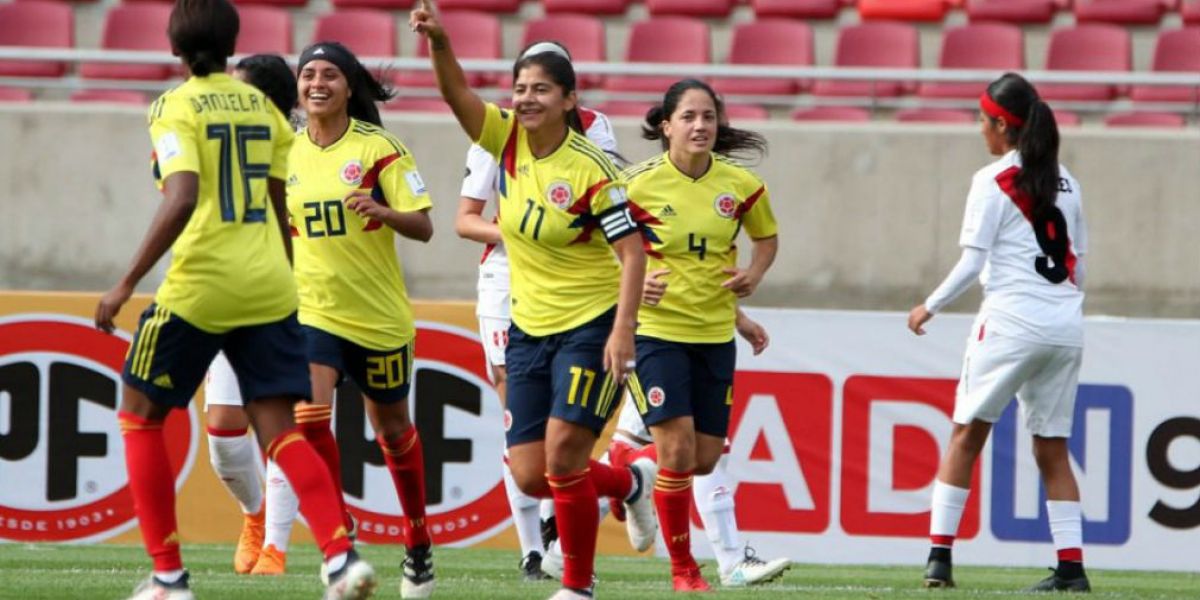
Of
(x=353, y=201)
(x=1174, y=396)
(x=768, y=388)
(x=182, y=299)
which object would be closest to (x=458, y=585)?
(x=353, y=201)

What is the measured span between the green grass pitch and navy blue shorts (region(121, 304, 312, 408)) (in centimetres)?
88

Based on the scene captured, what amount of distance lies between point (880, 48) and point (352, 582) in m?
11.2

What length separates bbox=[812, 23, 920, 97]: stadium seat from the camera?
1599 cm

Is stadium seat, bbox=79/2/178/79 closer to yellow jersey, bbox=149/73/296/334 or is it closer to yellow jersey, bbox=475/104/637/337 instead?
yellow jersey, bbox=475/104/637/337

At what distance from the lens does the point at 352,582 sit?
5672 mm

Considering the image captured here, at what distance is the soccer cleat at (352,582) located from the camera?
5.67 meters

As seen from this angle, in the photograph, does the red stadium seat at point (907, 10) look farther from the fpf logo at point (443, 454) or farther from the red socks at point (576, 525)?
the red socks at point (576, 525)

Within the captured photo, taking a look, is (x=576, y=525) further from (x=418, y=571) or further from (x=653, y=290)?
(x=653, y=290)

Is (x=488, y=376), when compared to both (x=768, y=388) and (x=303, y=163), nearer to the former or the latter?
(x=768, y=388)

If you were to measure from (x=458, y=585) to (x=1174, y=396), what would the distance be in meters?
4.53

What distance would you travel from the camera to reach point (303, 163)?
7.70m

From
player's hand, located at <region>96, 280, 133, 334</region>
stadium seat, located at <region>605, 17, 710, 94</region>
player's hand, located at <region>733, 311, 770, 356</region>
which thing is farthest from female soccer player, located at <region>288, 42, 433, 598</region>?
stadium seat, located at <region>605, 17, 710, 94</region>

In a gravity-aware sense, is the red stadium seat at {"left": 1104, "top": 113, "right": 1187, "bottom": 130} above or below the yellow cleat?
above

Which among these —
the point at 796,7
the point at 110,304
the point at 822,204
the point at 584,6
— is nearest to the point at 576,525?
the point at 110,304
